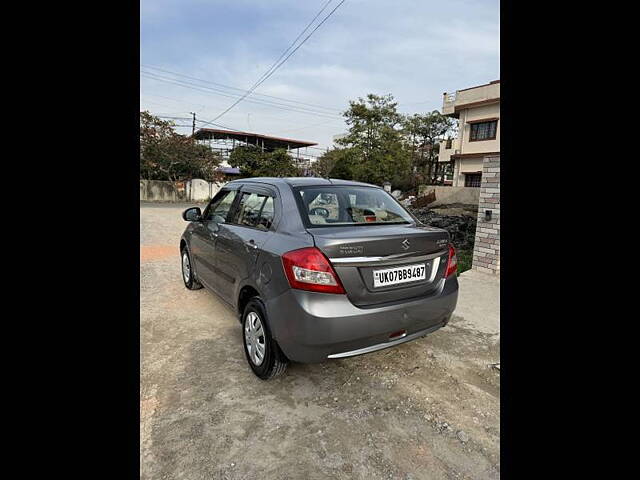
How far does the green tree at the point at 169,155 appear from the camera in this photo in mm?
20953

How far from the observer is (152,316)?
3881 millimetres

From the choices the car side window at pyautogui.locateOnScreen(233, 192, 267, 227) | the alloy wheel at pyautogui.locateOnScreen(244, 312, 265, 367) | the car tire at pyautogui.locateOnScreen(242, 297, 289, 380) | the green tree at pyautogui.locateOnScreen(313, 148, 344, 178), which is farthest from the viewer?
the green tree at pyautogui.locateOnScreen(313, 148, 344, 178)

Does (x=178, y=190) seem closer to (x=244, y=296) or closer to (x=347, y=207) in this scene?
(x=244, y=296)

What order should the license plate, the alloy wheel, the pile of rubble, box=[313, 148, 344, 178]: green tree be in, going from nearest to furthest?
1. the license plate
2. the alloy wheel
3. the pile of rubble
4. box=[313, 148, 344, 178]: green tree

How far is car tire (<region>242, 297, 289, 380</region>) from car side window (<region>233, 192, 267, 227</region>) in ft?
2.26

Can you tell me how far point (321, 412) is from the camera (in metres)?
2.33

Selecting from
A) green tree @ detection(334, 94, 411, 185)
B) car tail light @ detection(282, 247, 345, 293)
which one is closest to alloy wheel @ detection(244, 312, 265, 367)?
car tail light @ detection(282, 247, 345, 293)

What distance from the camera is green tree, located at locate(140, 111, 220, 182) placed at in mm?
20953

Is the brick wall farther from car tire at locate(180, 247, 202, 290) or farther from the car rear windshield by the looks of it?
car tire at locate(180, 247, 202, 290)

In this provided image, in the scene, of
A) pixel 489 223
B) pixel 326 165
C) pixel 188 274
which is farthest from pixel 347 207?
pixel 326 165

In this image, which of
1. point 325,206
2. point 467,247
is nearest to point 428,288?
point 325,206
